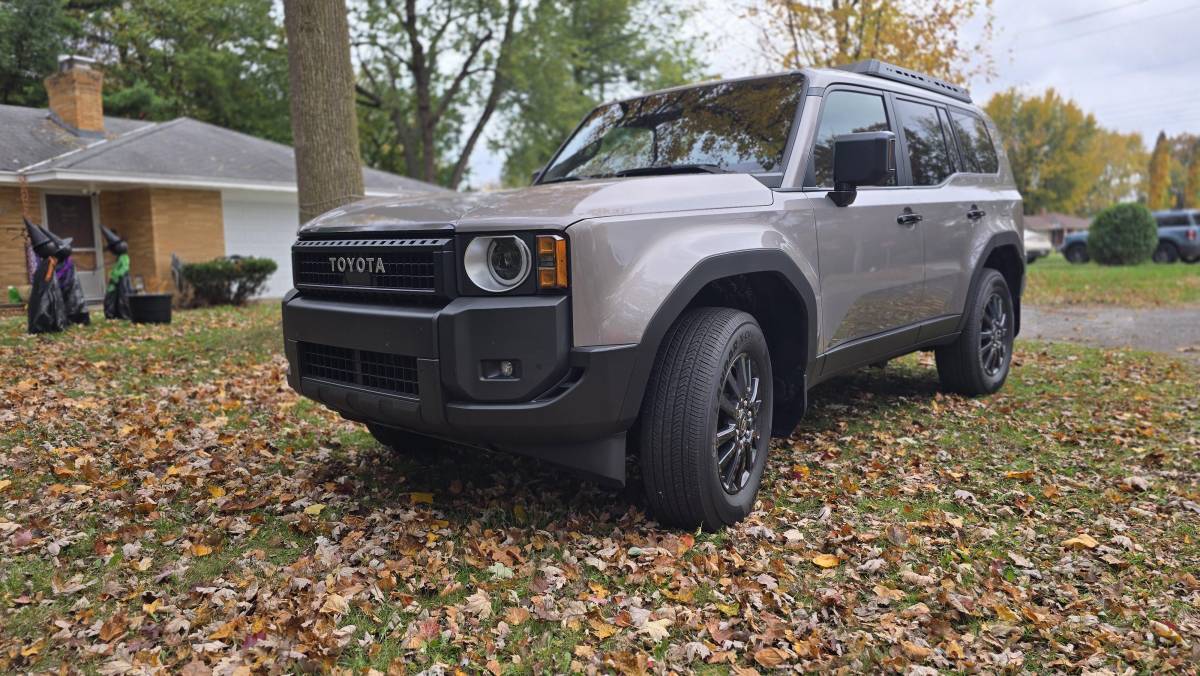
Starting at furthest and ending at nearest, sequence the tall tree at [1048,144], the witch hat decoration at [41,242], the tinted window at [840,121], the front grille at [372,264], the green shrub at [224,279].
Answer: the tall tree at [1048,144] → the green shrub at [224,279] → the witch hat decoration at [41,242] → the tinted window at [840,121] → the front grille at [372,264]

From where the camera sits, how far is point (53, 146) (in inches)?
687

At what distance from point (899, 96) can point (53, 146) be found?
18.3 meters

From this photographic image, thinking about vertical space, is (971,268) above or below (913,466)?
above

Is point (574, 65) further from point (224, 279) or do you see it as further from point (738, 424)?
point (738, 424)

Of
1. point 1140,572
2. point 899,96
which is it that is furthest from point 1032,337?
point 1140,572

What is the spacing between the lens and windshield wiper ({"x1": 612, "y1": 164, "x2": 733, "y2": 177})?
4047 mm

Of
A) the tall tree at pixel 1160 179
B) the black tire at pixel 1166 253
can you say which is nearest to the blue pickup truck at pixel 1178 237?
the black tire at pixel 1166 253

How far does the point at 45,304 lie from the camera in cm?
977

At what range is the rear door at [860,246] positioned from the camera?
4.12m

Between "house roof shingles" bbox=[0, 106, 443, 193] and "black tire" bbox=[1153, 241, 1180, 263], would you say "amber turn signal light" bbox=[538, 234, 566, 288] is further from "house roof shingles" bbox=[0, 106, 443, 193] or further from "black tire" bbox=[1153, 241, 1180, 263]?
"black tire" bbox=[1153, 241, 1180, 263]

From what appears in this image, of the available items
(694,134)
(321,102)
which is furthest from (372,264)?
(321,102)

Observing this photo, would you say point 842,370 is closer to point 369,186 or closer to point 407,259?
point 407,259

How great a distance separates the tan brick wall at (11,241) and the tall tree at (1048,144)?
61889 millimetres

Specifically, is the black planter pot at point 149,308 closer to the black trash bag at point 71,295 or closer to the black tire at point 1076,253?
the black trash bag at point 71,295
